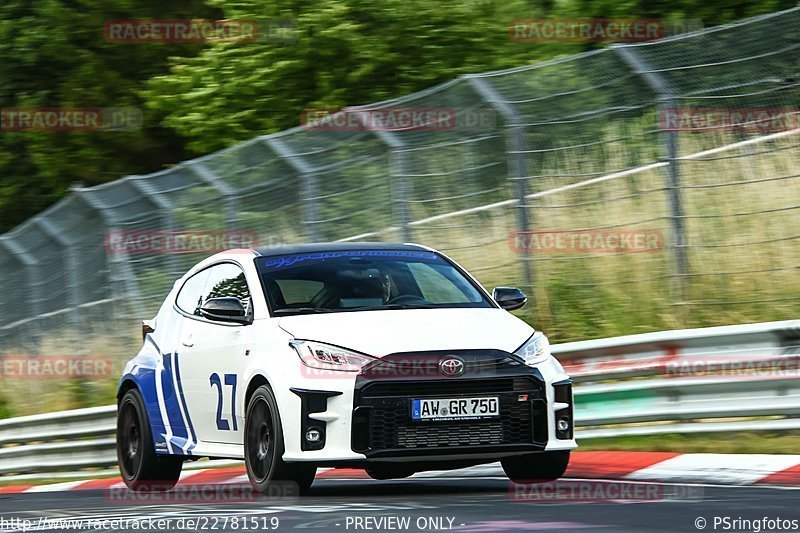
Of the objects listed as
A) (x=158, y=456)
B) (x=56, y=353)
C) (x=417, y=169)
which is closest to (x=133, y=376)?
(x=158, y=456)

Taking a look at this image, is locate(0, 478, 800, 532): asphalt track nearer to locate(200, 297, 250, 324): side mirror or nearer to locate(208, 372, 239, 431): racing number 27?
locate(208, 372, 239, 431): racing number 27

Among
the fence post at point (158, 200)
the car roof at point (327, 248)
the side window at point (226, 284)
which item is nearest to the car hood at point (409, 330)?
the side window at point (226, 284)

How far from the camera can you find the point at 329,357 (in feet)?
28.1

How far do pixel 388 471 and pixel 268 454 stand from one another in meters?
0.72

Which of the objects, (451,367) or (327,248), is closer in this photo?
(451,367)

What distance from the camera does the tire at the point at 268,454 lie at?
8641 millimetres

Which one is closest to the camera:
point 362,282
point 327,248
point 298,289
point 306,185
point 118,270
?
point 298,289

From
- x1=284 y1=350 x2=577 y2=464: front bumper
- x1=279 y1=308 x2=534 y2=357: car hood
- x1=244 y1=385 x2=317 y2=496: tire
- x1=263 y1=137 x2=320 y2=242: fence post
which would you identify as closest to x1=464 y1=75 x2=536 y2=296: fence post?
x1=263 y1=137 x2=320 y2=242: fence post

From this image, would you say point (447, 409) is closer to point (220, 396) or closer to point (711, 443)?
point (220, 396)

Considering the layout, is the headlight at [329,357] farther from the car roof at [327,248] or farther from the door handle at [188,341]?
the door handle at [188,341]

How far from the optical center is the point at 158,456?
430 inches

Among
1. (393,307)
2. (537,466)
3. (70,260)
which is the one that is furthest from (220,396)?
(70,260)

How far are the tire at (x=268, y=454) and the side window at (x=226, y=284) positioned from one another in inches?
34.0

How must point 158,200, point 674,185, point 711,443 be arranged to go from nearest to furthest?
point 711,443 → point 674,185 → point 158,200
